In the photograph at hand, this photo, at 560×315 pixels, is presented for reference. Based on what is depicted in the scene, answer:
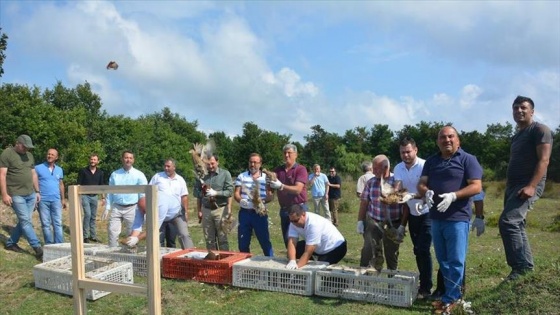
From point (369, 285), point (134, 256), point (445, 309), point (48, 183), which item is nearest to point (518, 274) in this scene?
point (445, 309)

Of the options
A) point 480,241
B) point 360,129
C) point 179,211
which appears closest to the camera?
point 179,211

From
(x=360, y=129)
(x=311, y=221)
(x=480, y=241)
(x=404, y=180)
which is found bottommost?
(x=480, y=241)

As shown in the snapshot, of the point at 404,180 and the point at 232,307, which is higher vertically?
the point at 404,180

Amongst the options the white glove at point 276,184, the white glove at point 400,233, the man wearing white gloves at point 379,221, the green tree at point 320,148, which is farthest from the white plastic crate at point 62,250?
the green tree at point 320,148

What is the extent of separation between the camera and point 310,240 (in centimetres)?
626

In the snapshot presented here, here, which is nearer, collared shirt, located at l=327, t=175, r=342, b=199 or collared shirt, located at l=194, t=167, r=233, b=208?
collared shirt, located at l=194, t=167, r=233, b=208

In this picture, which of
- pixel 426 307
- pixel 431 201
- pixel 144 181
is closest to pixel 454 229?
pixel 431 201

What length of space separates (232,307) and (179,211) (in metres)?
2.47

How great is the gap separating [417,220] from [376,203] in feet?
1.74

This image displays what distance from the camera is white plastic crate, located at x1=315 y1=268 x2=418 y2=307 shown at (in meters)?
5.42

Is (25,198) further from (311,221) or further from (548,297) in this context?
(548,297)

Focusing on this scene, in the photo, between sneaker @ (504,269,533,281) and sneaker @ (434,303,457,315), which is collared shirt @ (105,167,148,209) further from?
sneaker @ (504,269,533,281)

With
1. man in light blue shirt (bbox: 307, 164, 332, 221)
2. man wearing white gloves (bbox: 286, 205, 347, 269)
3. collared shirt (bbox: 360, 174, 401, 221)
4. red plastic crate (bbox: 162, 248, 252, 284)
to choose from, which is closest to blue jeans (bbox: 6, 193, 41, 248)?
red plastic crate (bbox: 162, 248, 252, 284)

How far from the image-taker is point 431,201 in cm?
506
